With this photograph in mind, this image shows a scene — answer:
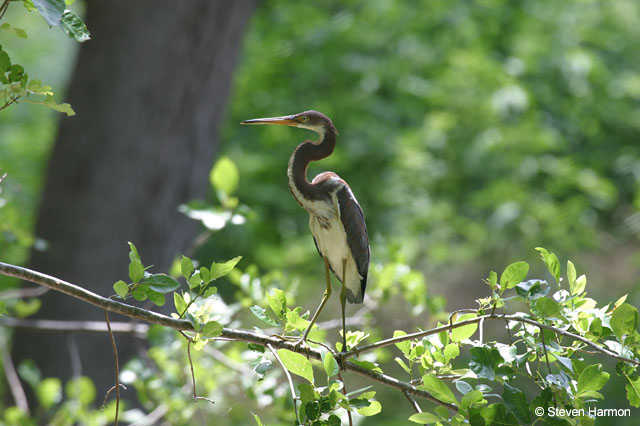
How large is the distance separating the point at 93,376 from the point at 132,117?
81 cm

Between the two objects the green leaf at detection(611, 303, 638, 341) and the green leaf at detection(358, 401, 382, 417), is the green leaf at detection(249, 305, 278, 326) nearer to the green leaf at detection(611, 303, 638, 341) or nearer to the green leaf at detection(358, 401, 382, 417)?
the green leaf at detection(358, 401, 382, 417)

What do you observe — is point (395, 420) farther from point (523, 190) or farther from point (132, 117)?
point (132, 117)

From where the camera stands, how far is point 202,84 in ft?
6.90

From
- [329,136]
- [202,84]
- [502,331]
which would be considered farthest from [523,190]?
[329,136]

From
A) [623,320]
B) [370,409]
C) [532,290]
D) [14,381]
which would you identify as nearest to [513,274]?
[532,290]

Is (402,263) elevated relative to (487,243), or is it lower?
elevated

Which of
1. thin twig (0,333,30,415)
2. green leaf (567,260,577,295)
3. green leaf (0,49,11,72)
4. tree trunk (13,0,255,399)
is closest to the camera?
green leaf (0,49,11,72)

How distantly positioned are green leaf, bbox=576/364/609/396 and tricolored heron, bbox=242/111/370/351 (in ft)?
1.06

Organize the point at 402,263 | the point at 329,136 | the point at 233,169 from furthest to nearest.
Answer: the point at 402,263 < the point at 233,169 < the point at 329,136

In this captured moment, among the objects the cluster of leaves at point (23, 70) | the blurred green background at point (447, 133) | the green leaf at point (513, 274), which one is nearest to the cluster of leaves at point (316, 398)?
the green leaf at point (513, 274)

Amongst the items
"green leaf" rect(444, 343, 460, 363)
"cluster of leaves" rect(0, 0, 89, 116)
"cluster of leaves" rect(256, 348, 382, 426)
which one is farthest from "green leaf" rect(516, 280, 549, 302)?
"cluster of leaves" rect(0, 0, 89, 116)

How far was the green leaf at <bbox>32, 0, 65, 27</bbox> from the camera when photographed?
0.59 metres

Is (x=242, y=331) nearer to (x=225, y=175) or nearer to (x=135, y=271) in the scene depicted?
(x=135, y=271)

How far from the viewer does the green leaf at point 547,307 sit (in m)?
0.75
